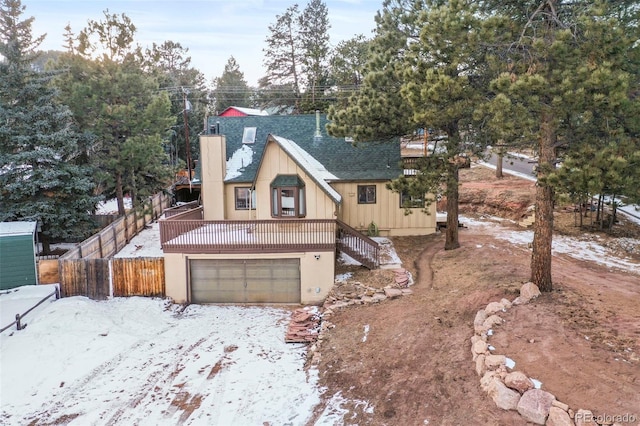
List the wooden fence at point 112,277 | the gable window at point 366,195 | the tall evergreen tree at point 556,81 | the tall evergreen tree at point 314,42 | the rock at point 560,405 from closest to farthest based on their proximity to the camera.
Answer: the rock at point 560,405 < the tall evergreen tree at point 556,81 < the wooden fence at point 112,277 < the gable window at point 366,195 < the tall evergreen tree at point 314,42

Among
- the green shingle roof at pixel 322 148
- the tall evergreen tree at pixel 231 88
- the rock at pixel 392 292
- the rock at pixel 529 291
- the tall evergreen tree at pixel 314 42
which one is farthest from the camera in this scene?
the tall evergreen tree at pixel 231 88

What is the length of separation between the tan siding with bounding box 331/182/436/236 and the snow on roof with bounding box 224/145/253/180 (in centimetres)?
484

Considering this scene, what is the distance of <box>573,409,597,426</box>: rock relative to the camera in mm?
6203

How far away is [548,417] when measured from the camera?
6.59 m

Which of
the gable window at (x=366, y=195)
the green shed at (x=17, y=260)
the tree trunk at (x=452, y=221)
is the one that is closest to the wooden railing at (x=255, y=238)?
the gable window at (x=366, y=195)

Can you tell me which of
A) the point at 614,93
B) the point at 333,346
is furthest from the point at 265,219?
the point at 614,93

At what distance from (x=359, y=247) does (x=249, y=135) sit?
10193 millimetres

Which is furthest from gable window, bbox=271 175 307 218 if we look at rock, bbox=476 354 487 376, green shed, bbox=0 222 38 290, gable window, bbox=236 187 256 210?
green shed, bbox=0 222 38 290

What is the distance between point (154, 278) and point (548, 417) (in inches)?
563

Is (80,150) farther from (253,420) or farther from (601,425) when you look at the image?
(601,425)

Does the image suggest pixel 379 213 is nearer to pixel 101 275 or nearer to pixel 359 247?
pixel 359 247

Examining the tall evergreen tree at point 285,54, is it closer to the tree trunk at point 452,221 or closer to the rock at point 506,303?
the tree trunk at point 452,221

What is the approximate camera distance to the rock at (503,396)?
23.4 feet

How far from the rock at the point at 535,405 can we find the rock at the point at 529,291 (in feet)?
14.1
